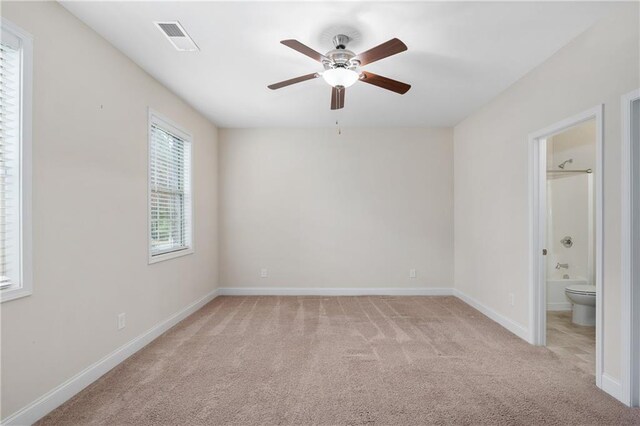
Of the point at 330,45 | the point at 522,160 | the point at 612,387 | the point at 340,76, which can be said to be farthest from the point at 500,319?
the point at 330,45

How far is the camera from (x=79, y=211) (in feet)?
7.44

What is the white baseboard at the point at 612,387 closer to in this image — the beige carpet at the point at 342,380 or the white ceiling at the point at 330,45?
the beige carpet at the point at 342,380

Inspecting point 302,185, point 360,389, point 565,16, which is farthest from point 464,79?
point 360,389

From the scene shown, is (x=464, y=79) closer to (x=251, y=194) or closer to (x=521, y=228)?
(x=521, y=228)

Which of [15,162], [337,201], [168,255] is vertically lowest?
[168,255]

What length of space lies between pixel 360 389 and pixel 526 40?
2.94m

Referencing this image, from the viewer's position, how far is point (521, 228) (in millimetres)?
3268

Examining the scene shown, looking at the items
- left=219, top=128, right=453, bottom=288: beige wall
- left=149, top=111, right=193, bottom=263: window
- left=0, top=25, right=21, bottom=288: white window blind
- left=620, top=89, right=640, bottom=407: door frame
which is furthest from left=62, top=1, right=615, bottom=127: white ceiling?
left=219, top=128, right=453, bottom=288: beige wall

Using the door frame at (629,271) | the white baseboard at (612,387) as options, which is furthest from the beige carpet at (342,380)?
the door frame at (629,271)

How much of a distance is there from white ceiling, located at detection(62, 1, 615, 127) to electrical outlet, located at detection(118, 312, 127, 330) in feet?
7.35

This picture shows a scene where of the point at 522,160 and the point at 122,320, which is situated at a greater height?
the point at 522,160

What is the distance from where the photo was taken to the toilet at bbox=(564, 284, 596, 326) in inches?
137

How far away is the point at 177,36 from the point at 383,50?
1.55m

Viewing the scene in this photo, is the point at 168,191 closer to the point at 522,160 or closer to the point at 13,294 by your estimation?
the point at 13,294
